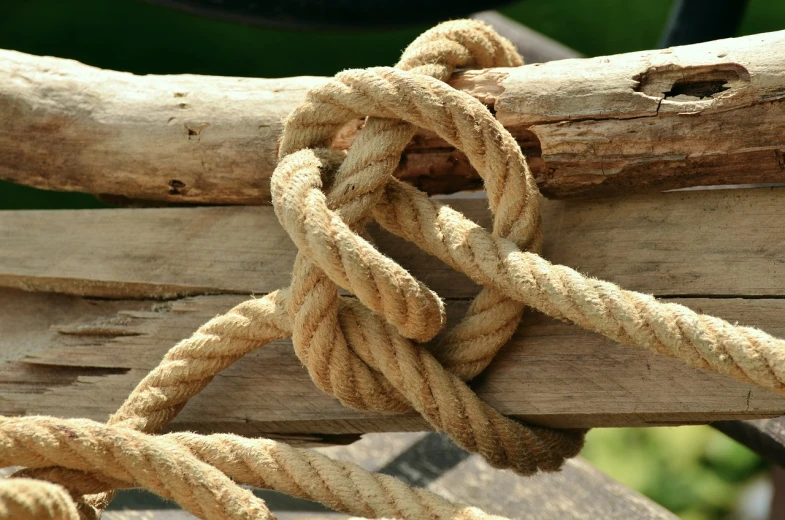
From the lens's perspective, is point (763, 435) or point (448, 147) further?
point (763, 435)

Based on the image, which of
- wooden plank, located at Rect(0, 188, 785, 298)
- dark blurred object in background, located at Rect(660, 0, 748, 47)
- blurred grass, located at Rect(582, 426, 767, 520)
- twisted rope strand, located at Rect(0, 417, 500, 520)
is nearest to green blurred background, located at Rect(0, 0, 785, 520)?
blurred grass, located at Rect(582, 426, 767, 520)

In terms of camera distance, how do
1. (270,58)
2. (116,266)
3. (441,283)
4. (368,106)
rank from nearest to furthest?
(368,106) → (441,283) → (116,266) → (270,58)

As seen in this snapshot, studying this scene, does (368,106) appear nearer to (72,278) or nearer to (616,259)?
(616,259)

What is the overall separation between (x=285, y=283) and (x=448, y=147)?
0.93ft

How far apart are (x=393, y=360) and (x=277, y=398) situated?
0.65 feet

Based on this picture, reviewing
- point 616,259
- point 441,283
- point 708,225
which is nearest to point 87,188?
point 441,283

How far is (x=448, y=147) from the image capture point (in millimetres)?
1163

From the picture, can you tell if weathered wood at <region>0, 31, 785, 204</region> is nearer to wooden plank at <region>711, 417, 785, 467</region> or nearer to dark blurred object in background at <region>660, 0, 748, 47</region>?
wooden plank at <region>711, 417, 785, 467</region>

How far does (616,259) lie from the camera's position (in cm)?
109

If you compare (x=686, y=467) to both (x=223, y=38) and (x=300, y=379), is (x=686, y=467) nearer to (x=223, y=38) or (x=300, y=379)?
(x=300, y=379)

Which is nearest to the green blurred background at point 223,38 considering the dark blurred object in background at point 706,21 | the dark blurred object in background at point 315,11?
the dark blurred object in background at point 706,21

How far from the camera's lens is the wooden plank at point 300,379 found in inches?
40.4

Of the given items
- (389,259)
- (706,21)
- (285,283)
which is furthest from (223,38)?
(389,259)

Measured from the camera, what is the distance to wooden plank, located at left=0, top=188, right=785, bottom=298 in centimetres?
105
